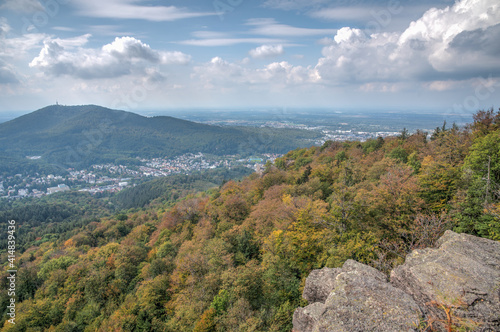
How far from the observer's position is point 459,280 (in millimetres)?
9383

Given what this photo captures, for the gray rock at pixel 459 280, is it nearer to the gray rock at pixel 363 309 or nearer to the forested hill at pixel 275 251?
the gray rock at pixel 363 309

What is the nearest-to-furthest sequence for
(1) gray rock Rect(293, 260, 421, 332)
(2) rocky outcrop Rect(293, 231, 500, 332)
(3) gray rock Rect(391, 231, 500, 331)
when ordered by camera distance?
(3) gray rock Rect(391, 231, 500, 331) < (2) rocky outcrop Rect(293, 231, 500, 332) < (1) gray rock Rect(293, 260, 421, 332)

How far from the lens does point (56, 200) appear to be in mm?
141625

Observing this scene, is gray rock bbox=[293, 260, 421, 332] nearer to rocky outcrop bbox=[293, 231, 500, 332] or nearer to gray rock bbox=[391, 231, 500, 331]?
rocky outcrop bbox=[293, 231, 500, 332]

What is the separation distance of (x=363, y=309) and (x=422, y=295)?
2.75 meters

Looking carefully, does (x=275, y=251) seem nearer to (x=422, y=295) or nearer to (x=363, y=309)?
(x=363, y=309)

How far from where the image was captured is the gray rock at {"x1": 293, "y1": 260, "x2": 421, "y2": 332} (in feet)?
29.2

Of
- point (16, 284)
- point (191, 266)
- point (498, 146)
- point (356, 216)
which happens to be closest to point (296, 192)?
point (356, 216)

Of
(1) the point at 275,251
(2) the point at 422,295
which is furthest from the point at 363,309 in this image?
(1) the point at 275,251

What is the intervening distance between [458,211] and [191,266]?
972 inches

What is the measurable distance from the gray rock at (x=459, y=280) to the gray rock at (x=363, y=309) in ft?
2.57

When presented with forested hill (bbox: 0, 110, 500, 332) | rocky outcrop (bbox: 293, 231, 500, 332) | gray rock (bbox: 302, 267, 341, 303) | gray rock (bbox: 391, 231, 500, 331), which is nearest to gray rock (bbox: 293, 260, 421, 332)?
rocky outcrop (bbox: 293, 231, 500, 332)

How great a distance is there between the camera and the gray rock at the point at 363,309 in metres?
8.89

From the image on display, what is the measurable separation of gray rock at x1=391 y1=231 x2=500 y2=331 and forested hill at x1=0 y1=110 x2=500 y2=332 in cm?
361
